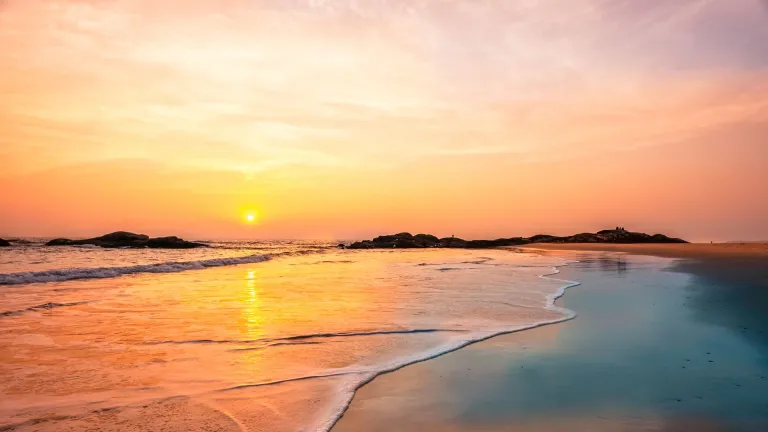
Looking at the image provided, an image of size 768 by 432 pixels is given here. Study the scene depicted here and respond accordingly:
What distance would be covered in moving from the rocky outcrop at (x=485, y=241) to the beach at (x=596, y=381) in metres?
68.4

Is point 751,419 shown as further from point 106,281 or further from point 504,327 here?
point 106,281

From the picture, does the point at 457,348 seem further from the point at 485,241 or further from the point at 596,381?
the point at 485,241

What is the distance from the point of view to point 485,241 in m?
89.6

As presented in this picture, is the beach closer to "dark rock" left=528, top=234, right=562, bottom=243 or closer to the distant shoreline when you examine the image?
the distant shoreline

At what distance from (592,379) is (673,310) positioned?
21.7 feet

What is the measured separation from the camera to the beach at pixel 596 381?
490 cm

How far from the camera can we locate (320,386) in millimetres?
6297

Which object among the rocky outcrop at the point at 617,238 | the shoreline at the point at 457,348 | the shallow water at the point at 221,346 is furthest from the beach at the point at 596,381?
the rocky outcrop at the point at 617,238

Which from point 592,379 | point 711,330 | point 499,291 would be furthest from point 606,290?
point 592,379

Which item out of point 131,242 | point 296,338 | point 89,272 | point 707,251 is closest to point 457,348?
point 296,338

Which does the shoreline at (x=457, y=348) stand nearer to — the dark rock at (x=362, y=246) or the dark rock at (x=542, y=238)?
the dark rock at (x=362, y=246)

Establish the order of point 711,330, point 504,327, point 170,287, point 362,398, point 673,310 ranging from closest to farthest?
point 362,398, point 711,330, point 504,327, point 673,310, point 170,287

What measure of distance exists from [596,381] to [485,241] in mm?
84981

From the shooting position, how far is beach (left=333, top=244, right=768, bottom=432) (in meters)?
4.90
